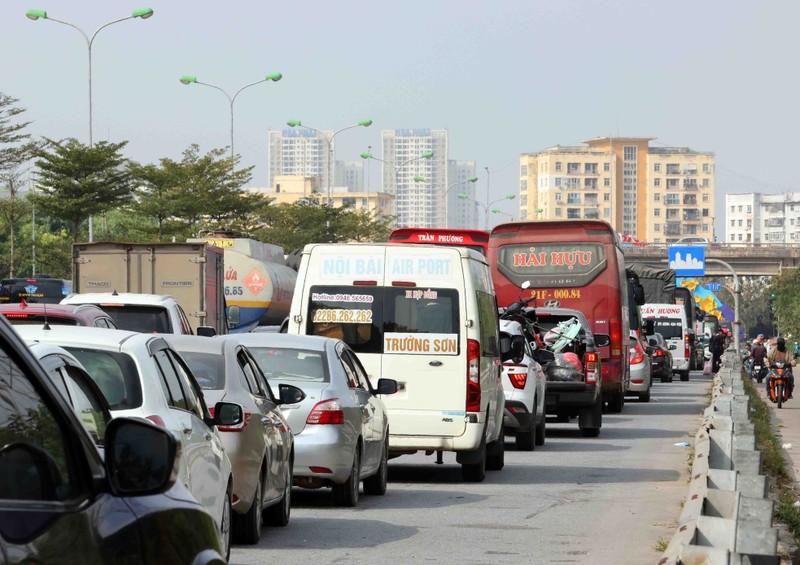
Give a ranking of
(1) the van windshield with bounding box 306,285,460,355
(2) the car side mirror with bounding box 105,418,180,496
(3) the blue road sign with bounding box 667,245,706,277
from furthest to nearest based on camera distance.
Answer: (3) the blue road sign with bounding box 667,245,706,277, (1) the van windshield with bounding box 306,285,460,355, (2) the car side mirror with bounding box 105,418,180,496

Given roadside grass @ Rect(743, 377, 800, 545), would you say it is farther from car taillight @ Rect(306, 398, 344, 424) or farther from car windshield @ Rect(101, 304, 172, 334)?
car windshield @ Rect(101, 304, 172, 334)

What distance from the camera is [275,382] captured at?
494 inches

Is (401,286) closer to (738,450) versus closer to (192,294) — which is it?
(738,450)

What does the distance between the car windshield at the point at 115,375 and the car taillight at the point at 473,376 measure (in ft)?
24.2

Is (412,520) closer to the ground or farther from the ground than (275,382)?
closer to the ground

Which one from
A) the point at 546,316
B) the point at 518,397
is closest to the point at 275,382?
the point at 518,397

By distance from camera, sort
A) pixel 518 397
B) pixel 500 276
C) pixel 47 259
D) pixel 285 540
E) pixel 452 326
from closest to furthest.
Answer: pixel 285 540 < pixel 452 326 < pixel 518 397 < pixel 500 276 < pixel 47 259

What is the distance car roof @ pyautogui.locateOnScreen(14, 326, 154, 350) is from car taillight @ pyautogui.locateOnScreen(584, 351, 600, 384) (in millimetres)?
16252

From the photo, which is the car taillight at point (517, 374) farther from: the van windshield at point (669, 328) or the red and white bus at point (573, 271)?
the van windshield at point (669, 328)

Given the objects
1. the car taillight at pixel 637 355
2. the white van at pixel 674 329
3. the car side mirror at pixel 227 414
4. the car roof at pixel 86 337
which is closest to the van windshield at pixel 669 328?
the white van at pixel 674 329

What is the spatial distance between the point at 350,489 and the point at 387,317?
303 cm

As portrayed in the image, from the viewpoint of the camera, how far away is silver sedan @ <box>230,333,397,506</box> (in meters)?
12.1

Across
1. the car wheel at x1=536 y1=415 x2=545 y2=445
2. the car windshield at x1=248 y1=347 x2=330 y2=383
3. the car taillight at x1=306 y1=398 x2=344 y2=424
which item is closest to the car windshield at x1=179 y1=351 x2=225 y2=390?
the car taillight at x1=306 y1=398 x2=344 y2=424

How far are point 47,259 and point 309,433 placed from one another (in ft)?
185
